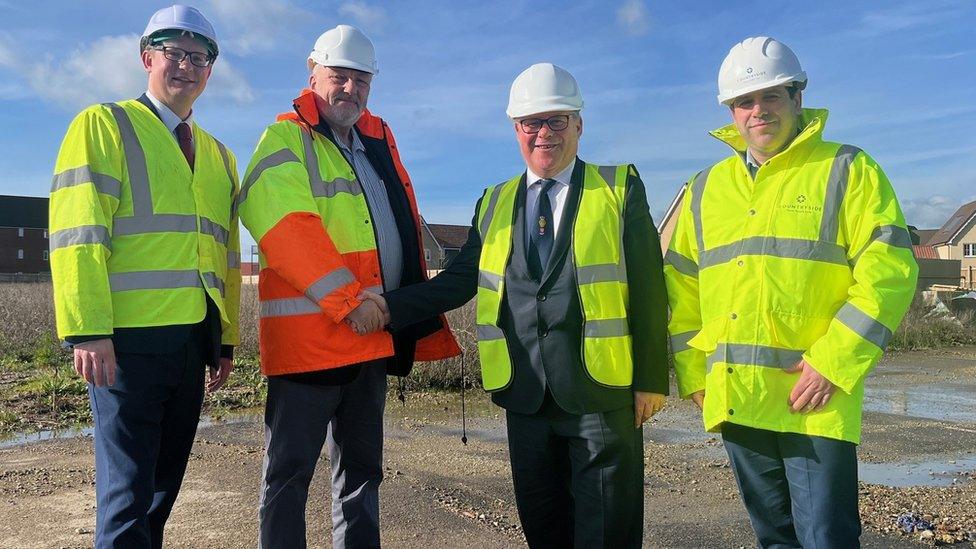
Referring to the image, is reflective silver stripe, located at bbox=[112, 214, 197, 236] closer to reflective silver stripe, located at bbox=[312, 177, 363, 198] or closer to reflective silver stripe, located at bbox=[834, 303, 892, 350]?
reflective silver stripe, located at bbox=[312, 177, 363, 198]

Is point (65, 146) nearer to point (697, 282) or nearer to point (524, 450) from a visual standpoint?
point (524, 450)

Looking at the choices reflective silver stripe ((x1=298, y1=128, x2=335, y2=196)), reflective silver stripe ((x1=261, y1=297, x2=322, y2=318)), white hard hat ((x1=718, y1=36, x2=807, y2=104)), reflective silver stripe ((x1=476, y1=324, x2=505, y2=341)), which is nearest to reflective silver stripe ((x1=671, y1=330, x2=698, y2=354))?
reflective silver stripe ((x1=476, y1=324, x2=505, y2=341))

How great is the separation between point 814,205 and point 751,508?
1.24 meters

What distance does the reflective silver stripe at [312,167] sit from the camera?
3.41 m

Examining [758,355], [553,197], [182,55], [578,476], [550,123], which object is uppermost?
[182,55]

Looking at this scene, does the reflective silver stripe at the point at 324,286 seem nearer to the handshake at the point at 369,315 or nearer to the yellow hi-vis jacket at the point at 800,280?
the handshake at the point at 369,315

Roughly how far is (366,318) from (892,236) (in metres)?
2.13

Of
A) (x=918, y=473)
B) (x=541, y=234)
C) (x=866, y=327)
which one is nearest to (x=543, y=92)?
(x=541, y=234)

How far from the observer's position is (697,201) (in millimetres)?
3195

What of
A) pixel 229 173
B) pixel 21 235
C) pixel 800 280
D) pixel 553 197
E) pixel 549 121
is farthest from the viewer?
pixel 21 235

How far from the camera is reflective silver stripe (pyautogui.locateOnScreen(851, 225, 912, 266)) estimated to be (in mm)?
2695

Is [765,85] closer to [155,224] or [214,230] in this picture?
[214,230]

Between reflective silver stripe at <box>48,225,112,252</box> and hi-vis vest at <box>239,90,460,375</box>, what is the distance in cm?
61

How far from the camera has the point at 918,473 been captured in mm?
6199
